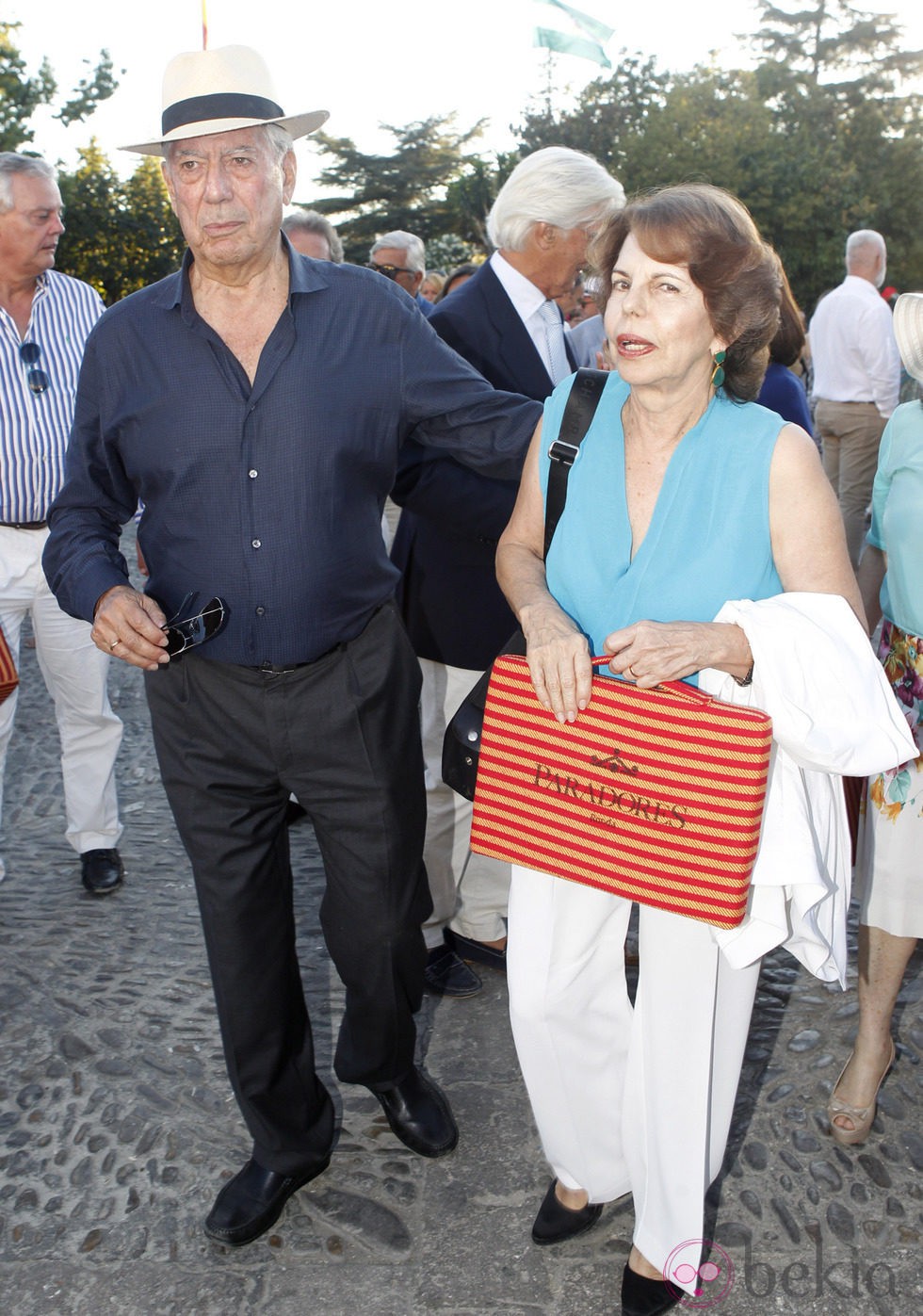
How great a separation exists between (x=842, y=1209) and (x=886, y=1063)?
43 cm

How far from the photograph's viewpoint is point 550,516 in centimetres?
238

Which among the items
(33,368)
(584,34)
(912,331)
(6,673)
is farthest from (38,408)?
(584,34)

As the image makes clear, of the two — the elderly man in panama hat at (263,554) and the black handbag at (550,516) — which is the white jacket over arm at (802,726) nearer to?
the black handbag at (550,516)

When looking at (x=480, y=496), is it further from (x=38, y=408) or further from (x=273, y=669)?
(x=38, y=408)

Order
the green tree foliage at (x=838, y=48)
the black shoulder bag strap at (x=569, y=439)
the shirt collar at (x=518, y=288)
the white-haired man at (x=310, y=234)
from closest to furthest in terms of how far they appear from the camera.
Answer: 1. the black shoulder bag strap at (x=569, y=439)
2. the shirt collar at (x=518, y=288)
3. the white-haired man at (x=310, y=234)
4. the green tree foliage at (x=838, y=48)

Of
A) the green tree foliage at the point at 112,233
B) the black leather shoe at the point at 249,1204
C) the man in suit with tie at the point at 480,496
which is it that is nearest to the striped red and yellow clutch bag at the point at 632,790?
the black leather shoe at the point at 249,1204

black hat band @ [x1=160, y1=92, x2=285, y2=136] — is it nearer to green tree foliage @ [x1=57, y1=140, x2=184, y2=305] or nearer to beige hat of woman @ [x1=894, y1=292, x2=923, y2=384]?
beige hat of woman @ [x1=894, y1=292, x2=923, y2=384]

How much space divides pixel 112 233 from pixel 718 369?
64.8ft

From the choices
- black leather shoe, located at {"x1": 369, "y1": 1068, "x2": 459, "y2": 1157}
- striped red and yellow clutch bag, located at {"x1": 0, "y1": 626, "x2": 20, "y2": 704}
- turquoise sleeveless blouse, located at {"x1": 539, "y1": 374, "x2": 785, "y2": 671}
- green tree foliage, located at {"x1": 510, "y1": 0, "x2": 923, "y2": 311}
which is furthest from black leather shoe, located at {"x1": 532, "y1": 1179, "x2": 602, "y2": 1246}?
green tree foliage, located at {"x1": 510, "y1": 0, "x2": 923, "y2": 311}

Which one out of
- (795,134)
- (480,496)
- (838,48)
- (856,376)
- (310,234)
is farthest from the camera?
(838,48)

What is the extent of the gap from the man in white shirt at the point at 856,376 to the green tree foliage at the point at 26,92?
14.8 meters

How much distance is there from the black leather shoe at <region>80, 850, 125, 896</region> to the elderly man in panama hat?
183 cm

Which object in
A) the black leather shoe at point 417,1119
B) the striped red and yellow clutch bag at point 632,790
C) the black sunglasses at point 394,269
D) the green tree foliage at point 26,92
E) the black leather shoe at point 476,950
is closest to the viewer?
the striped red and yellow clutch bag at point 632,790

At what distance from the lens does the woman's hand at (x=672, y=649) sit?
77.3 inches
